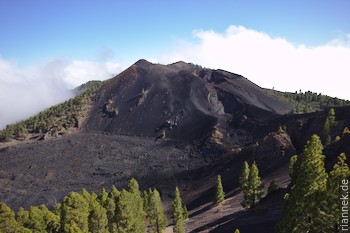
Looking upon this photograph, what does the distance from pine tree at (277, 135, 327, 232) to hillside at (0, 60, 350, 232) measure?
26.2 m

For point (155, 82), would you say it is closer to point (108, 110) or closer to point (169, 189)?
point (108, 110)

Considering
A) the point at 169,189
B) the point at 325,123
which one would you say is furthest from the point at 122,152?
the point at 325,123

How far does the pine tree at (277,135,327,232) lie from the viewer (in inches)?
792

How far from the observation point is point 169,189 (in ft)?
343

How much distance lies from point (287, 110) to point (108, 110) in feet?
291

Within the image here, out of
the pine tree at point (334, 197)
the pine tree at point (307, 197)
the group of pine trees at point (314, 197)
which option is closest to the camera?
the pine tree at point (334, 197)

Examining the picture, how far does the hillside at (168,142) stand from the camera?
85.4 meters

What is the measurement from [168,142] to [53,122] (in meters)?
65.9

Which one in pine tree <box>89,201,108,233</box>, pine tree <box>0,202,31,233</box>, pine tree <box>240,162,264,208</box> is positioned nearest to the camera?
pine tree <box>0,202,31,233</box>

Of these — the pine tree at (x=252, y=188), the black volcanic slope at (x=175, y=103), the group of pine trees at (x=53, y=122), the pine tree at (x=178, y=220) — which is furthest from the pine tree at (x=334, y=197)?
the group of pine trees at (x=53, y=122)

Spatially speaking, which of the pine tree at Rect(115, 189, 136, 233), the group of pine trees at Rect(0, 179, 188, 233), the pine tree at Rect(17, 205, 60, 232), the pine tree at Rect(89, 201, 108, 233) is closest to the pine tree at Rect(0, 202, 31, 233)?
the group of pine trees at Rect(0, 179, 188, 233)

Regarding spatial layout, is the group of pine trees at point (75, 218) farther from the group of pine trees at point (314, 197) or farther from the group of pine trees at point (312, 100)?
the group of pine trees at point (312, 100)

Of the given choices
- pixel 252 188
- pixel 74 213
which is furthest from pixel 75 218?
pixel 252 188

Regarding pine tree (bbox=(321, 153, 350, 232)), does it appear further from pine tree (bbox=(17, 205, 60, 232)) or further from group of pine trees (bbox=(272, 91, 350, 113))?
group of pine trees (bbox=(272, 91, 350, 113))
